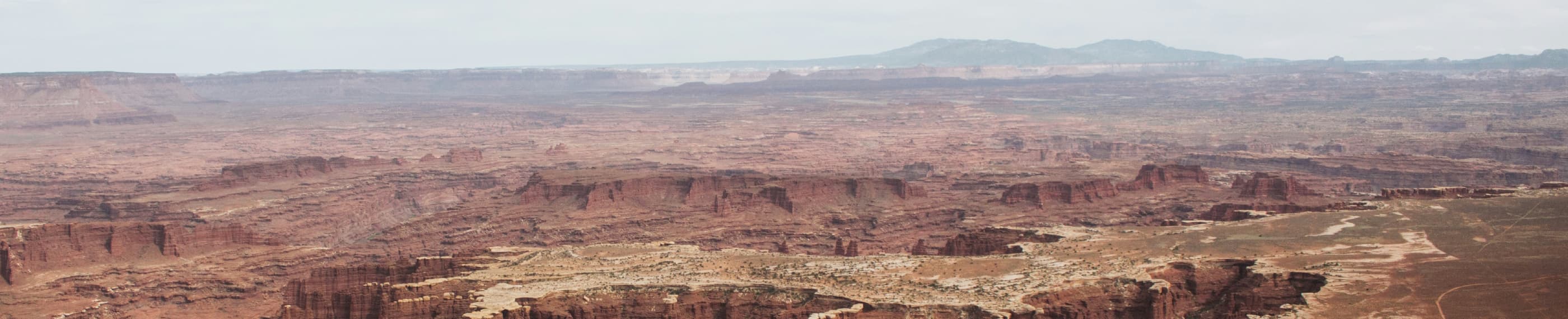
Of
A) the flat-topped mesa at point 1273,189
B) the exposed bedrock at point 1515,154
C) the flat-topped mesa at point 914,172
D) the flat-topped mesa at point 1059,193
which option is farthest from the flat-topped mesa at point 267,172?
the exposed bedrock at point 1515,154

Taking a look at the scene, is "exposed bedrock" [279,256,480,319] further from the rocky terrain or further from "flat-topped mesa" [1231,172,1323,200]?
"flat-topped mesa" [1231,172,1323,200]

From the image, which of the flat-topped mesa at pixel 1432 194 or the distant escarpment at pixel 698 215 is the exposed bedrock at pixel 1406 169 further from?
the flat-topped mesa at pixel 1432 194

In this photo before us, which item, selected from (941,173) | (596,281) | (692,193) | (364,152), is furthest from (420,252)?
(364,152)

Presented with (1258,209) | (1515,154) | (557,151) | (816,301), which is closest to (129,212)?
(557,151)

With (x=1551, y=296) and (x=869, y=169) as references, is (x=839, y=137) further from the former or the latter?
(x=1551, y=296)

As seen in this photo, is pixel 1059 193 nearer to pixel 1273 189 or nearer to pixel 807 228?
pixel 1273 189

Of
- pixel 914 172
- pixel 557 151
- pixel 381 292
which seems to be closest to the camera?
pixel 381 292

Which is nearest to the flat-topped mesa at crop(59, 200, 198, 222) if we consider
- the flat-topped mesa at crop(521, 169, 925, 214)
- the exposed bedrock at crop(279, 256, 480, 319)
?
the flat-topped mesa at crop(521, 169, 925, 214)
